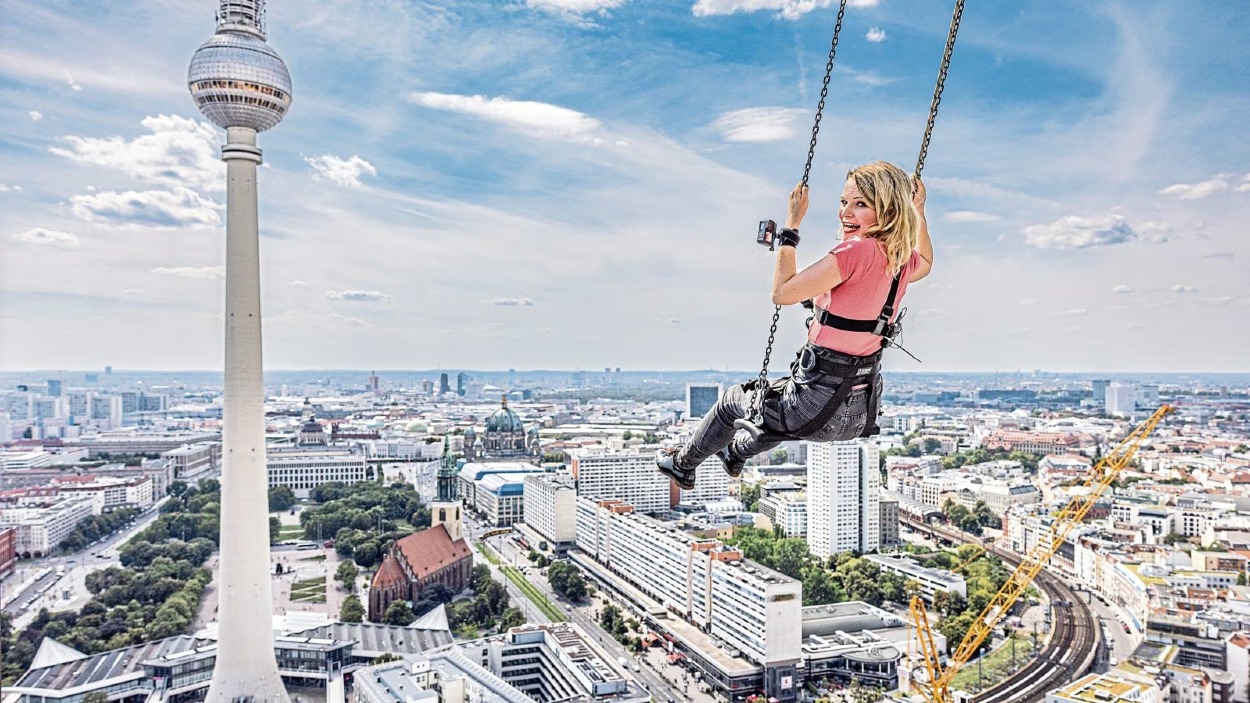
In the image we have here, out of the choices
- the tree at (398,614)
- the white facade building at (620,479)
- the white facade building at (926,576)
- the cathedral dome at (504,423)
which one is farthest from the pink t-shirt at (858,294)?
the cathedral dome at (504,423)

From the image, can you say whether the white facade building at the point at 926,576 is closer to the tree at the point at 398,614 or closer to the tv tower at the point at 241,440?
the tree at the point at 398,614

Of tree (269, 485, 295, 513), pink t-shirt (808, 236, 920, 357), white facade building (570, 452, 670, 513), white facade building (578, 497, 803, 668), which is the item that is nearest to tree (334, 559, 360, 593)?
white facade building (578, 497, 803, 668)

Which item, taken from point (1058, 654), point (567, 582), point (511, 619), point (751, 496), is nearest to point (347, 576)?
point (567, 582)

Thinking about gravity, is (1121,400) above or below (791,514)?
above

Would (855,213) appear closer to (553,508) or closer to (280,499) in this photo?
(553,508)

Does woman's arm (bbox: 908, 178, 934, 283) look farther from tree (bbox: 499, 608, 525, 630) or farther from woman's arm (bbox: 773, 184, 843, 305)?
tree (bbox: 499, 608, 525, 630)

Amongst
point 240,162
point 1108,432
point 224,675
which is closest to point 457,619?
point 224,675
